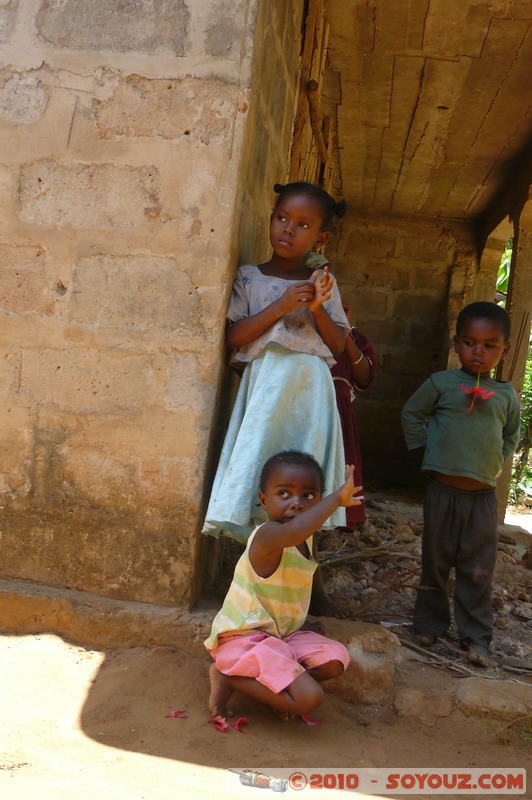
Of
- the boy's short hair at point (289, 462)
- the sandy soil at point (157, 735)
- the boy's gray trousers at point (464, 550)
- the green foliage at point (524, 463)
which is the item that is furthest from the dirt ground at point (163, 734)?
the green foliage at point (524, 463)

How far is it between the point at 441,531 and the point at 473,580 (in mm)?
217

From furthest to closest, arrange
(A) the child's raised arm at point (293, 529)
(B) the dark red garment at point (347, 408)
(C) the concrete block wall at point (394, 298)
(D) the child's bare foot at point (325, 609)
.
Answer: (C) the concrete block wall at point (394, 298) < (B) the dark red garment at point (347, 408) < (D) the child's bare foot at point (325, 609) < (A) the child's raised arm at point (293, 529)

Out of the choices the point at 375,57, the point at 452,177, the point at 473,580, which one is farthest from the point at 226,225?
the point at 452,177

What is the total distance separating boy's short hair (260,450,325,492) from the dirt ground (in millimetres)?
664

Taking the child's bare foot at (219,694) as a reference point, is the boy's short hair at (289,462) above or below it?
above

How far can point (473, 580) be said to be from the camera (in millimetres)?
2986

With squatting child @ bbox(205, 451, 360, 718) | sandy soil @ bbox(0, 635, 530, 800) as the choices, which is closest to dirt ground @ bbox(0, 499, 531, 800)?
sandy soil @ bbox(0, 635, 530, 800)

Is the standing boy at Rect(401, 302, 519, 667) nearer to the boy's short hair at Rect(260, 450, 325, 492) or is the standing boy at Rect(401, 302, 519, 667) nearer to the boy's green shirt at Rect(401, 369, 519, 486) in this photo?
the boy's green shirt at Rect(401, 369, 519, 486)

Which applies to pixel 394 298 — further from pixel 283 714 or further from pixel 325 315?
pixel 283 714

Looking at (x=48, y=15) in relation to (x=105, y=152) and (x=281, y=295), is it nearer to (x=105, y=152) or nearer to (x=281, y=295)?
(x=105, y=152)

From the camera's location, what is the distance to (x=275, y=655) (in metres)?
2.22

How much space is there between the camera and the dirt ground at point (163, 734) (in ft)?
6.14

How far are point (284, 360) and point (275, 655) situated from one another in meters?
0.94

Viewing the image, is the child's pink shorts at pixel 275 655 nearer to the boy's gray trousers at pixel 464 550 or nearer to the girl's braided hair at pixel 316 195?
the boy's gray trousers at pixel 464 550
